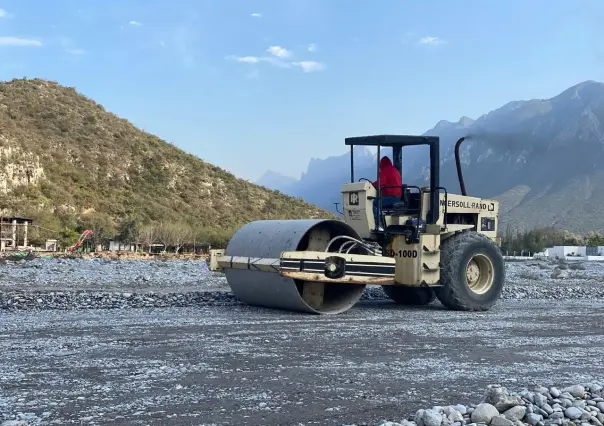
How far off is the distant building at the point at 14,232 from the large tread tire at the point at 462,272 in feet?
106

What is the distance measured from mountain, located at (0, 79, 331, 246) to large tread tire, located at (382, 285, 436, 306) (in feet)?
121

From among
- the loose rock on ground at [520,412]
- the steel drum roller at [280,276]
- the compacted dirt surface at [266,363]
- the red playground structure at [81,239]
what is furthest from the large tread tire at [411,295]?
the red playground structure at [81,239]

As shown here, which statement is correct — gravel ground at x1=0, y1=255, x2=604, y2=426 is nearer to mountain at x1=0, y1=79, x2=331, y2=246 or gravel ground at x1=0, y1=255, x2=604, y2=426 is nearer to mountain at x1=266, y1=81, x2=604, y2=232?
mountain at x1=0, y1=79, x2=331, y2=246

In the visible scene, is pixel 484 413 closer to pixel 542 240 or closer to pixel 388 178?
pixel 388 178

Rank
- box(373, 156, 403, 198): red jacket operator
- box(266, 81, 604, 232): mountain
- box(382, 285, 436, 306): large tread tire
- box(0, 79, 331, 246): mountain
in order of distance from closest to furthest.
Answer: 1. box(373, 156, 403, 198): red jacket operator
2. box(382, 285, 436, 306): large tread tire
3. box(0, 79, 331, 246): mountain
4. box(266, 81, 604, 232): mountain

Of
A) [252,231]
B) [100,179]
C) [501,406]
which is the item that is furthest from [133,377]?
[100,179]

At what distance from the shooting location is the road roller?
10828 mm

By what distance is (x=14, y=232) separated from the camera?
3978 centimetres

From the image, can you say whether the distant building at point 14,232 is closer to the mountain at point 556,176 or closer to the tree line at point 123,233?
the tree line at point 123,233

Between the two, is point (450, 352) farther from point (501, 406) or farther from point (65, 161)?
point (65, 161)

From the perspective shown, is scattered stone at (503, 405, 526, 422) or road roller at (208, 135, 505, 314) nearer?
scattered stone at (503, 405, 526, 422)

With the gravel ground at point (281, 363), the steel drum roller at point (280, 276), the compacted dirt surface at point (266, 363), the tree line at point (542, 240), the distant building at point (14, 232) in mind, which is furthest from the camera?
the tree line at point (542, 240)

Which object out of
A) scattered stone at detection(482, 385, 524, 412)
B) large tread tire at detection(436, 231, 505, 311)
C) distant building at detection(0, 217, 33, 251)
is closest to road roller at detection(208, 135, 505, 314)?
large tread tire at detection(436, 231, 505, 311)

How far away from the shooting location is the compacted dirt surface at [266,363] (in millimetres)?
5285
